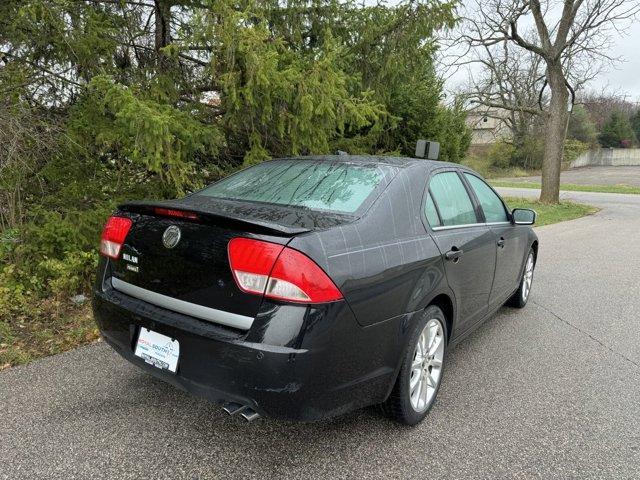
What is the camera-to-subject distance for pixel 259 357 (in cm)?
202

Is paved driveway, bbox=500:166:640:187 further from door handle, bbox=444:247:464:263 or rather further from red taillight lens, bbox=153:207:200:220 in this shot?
red taillight lens, bbox=153:207:200:220

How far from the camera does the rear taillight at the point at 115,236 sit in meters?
2.63

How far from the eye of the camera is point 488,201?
4.04 metres

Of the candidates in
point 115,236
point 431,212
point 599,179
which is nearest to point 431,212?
point 431,212

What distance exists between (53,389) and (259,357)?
1778 mm

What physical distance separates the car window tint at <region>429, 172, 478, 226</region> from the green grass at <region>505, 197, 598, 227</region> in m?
9.90

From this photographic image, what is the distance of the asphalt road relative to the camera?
2328 millimetres

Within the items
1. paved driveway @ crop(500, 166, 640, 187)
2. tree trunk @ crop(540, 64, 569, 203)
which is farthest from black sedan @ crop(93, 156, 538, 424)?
paved driveway @ crop(500, 166, 640, 187)

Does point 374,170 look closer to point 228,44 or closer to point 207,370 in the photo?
point 207,370

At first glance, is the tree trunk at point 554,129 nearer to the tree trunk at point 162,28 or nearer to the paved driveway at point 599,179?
the tree trunk at point 162,28

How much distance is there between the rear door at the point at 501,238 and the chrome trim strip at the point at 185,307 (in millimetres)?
2403

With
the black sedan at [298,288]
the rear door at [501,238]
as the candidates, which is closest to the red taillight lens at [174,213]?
the black sedan at [298,288]

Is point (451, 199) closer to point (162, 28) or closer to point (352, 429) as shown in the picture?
point (352, 429)

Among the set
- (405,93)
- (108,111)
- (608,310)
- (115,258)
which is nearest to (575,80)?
(405,93)
